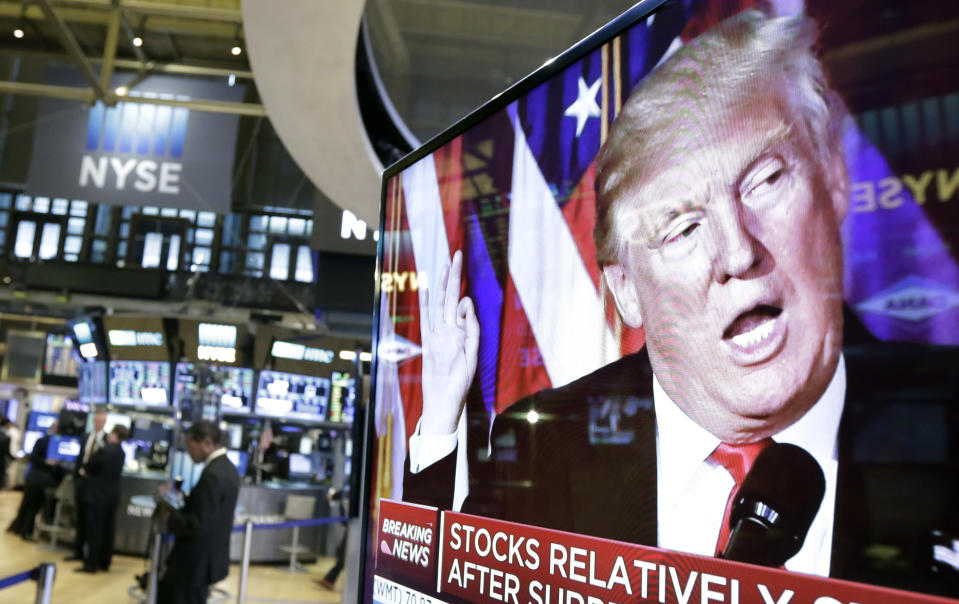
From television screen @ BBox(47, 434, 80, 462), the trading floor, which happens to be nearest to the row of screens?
television screen @ BBox(47, 434, 80, 462)

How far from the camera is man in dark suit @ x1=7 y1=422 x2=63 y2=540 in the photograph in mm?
10828

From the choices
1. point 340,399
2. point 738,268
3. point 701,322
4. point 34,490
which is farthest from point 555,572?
point 34,490

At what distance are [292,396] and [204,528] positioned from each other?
7.13 metres

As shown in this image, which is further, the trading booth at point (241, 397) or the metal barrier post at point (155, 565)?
the trading booth at point (241, 397)

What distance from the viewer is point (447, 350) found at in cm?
198

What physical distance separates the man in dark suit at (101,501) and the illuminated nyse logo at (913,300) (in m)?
9.15

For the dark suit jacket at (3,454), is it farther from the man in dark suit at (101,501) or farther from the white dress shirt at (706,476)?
the white dress shirt at (706,476)

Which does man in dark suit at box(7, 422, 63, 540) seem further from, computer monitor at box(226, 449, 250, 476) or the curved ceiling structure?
the curved ceiling structure

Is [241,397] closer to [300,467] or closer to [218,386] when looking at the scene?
[218,386]

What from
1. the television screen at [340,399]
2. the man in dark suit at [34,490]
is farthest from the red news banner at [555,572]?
the man in dark suit at [34,490]

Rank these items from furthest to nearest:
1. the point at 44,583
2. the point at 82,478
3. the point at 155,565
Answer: the point at 82,478 → the point at 155,565 → the point at 44,583

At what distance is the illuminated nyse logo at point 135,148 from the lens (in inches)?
307

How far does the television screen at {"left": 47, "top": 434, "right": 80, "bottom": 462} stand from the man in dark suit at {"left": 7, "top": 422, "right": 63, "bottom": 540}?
112cm

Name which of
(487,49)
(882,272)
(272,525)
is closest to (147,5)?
(487,49)
